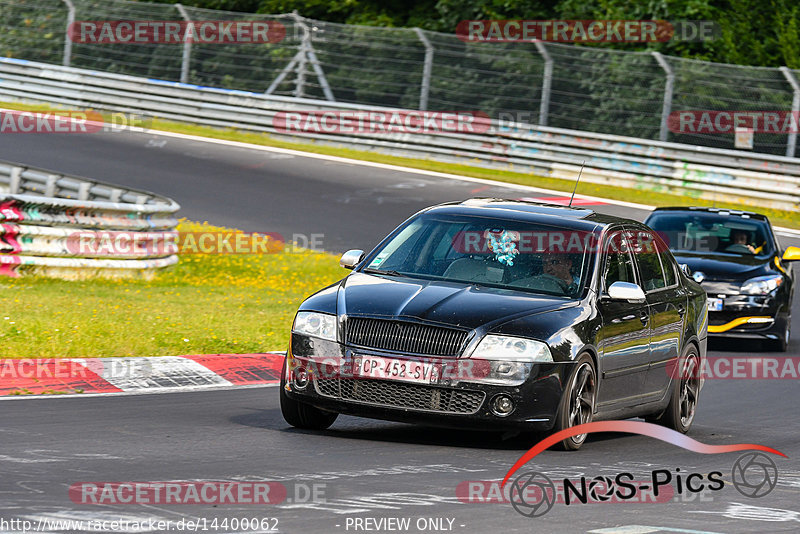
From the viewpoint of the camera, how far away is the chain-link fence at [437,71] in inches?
1103

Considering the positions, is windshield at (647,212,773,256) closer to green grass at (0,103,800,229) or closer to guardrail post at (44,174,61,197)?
guardrail post at (44,174,61,197)

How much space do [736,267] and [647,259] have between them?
6.39 metres

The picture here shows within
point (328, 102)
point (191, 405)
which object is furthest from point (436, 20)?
point (191, 405)

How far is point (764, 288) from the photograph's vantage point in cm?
1608

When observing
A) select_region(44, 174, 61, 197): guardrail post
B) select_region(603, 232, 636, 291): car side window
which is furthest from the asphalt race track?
select_region(44, 174, 61, 197): guardrail post

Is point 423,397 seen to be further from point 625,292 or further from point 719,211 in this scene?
point 719,211

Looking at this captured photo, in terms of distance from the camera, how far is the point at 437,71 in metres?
29.6

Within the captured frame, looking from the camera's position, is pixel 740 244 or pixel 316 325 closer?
pixel 316 325

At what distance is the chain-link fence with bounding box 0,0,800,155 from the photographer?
91.9 feet

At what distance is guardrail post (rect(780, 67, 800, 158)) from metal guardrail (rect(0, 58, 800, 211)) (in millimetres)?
418

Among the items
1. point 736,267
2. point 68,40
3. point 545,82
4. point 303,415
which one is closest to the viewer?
point 303,415

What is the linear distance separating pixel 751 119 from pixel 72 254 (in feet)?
52.0

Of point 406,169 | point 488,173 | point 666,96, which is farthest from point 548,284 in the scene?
point 666,96

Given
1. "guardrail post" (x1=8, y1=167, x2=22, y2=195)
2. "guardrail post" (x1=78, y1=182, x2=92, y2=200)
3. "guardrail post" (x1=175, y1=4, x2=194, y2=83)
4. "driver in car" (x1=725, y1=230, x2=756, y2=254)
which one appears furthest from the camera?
"guardrail post" (x1=175, y1=4, x2=194, y2=83)
